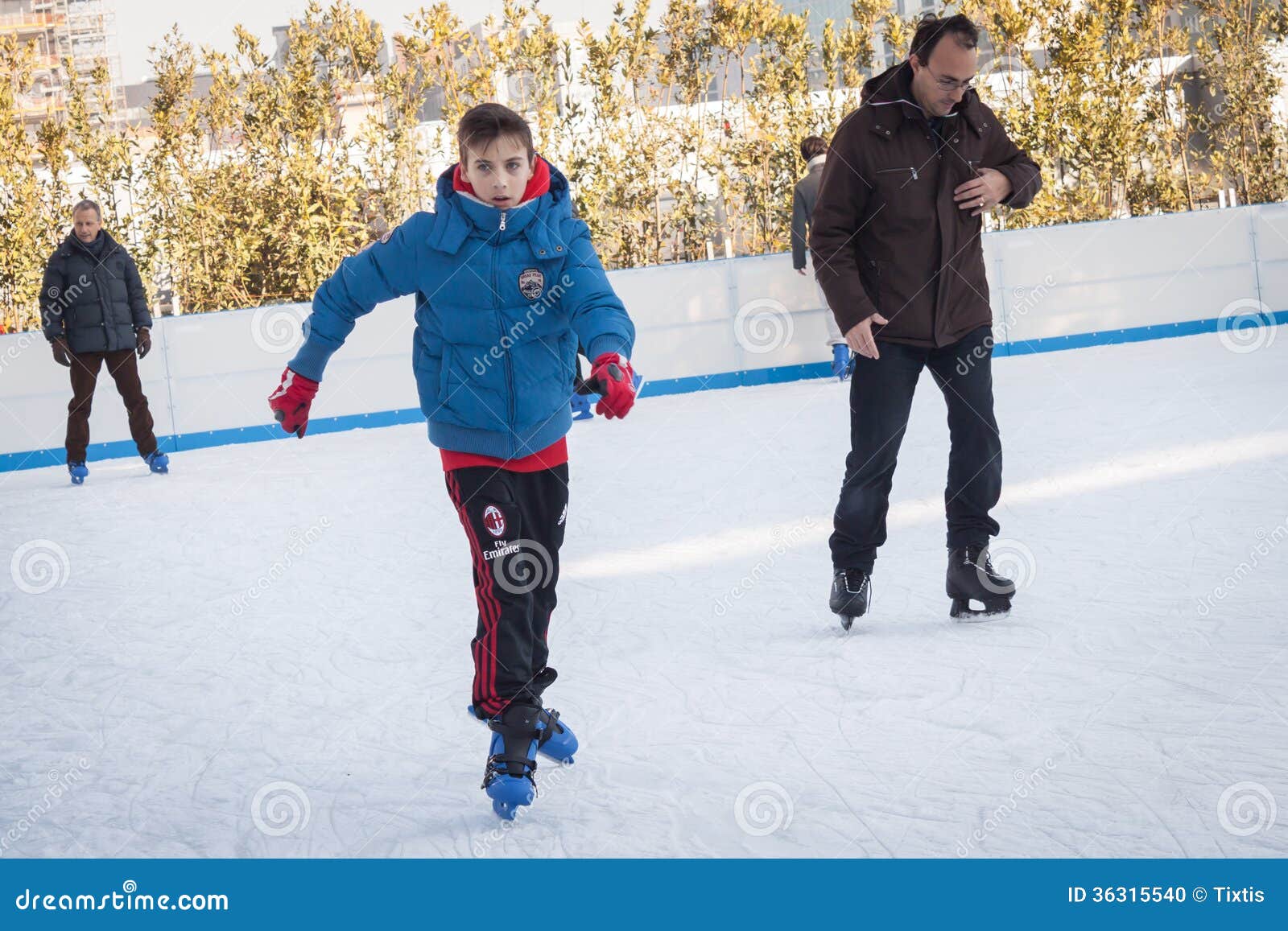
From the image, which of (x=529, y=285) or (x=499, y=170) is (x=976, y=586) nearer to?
(x=529, y=285)

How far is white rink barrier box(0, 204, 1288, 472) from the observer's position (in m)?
8.26

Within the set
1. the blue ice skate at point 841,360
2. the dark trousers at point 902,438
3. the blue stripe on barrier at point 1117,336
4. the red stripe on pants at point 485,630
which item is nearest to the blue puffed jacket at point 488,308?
the red stripe on pants at point 485,630

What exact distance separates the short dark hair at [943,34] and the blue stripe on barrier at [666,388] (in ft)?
19.5

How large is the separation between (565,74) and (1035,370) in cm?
454

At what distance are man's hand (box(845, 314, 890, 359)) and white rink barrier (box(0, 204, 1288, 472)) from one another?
589 cm

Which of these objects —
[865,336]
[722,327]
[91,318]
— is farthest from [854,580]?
[722,327]

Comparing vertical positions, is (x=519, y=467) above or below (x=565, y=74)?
below

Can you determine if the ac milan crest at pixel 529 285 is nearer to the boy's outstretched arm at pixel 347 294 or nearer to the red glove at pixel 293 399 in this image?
the boy's outstretched arm at pixel 347 294

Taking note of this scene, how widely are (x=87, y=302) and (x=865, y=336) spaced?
5.07 metres

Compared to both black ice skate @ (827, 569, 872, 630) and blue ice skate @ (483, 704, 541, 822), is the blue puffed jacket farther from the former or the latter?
black ice skate @ (827, 569, 872, 630)

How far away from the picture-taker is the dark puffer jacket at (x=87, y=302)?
22.3 ft

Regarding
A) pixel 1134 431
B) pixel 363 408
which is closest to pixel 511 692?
pixel 1134 431

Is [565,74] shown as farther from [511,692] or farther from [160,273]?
[511,692]

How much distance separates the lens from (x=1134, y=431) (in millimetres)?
5418
